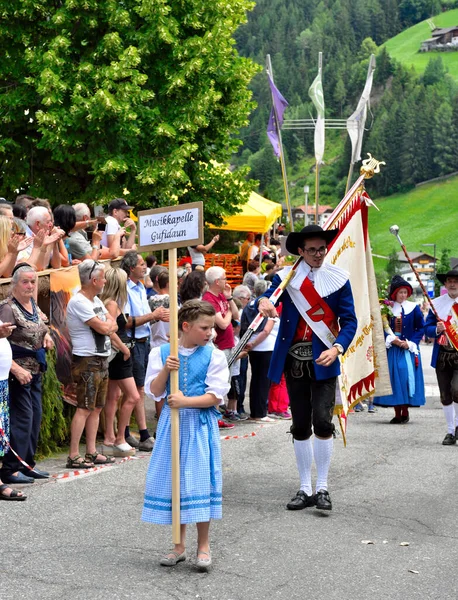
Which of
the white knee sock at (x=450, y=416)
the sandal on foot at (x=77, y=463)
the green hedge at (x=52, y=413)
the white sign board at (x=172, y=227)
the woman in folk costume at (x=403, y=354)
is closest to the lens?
the white sign board at (x=172, y=227)

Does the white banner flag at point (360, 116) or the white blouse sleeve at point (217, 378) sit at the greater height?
the white banner flag at point (360, 116)

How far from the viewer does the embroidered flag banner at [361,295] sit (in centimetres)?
838

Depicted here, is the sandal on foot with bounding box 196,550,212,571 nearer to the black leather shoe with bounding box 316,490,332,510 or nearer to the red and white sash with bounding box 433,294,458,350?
the black leather shoe with bounding box 316,490,332,510

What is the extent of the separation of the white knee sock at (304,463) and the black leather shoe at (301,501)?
5 centimetres

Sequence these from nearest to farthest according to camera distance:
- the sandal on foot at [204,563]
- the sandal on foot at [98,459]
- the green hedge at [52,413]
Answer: the sandal on foot at [204,563] < the sandal on foot at [98,459] < the green hedge at [52,413]

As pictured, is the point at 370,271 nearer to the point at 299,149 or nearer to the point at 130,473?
the point at 130,473

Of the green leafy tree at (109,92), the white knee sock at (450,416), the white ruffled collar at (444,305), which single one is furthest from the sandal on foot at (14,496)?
the green leafy tree at (109,92)

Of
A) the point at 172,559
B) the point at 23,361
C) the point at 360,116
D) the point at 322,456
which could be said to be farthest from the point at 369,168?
the point at 360,116

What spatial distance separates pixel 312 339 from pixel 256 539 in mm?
1767

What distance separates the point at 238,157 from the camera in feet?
616

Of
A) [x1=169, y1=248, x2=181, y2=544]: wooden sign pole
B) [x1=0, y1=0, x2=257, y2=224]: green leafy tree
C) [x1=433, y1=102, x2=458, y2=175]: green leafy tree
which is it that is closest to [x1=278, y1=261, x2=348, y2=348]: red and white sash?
[x1=169, y1=248, x2=181, y2=544]: wooden sign pole

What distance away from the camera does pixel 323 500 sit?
732cm

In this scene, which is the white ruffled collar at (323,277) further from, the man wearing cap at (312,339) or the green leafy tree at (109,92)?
the green leafy tree at (109,92)

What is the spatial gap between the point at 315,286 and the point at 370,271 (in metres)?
1.27
